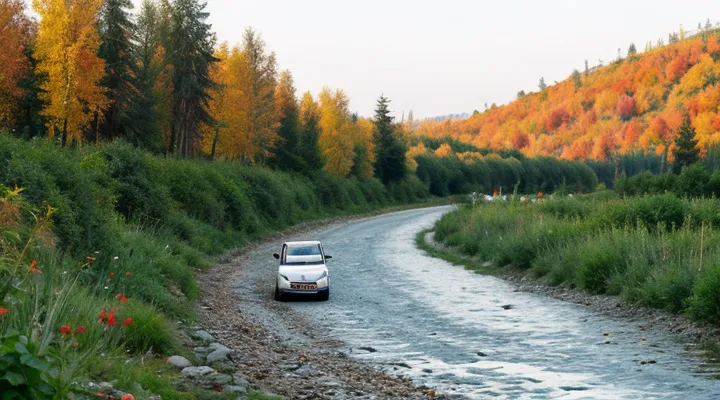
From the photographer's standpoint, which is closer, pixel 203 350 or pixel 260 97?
pixel 203 350

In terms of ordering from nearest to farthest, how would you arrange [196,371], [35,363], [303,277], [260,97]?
[35,363] → [196,371] → [303,277] → [260,97]

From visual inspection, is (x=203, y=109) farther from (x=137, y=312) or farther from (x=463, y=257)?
(x=137, y=312)

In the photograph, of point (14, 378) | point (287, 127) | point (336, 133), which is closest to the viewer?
point (14, 378)

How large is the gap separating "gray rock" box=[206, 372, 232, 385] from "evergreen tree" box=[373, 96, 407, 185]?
87.2m

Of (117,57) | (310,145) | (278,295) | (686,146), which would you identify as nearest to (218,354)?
(278,295)

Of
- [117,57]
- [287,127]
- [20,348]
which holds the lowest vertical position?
[20,348]

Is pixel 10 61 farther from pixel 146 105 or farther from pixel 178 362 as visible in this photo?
pixel 178 362

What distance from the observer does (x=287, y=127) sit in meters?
75.0

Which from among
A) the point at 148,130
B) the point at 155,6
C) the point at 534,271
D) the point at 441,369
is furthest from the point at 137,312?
the point at 155,6

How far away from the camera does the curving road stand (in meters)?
10.9

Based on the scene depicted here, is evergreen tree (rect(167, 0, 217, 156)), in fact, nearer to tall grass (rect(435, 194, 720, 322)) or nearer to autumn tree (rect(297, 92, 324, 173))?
autumn tree (rect(297, 92, 324, 173))

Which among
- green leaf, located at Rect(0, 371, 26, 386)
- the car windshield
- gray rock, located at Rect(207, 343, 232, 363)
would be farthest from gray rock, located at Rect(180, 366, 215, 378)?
the car windshield

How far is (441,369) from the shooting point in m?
12.4

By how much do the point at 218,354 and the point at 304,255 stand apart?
1087 cm
